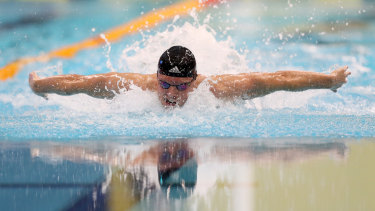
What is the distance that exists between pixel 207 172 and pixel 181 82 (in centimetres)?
131

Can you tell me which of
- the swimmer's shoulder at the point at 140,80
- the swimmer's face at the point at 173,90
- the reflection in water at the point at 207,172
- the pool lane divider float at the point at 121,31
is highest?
the pool lane divider float at the point at 121,31

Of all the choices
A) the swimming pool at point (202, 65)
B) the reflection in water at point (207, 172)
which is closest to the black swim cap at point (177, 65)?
the swimming pool at point (202, 65)

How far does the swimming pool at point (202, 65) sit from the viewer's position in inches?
98.0

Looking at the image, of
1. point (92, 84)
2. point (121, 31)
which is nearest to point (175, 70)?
point (92, 84)

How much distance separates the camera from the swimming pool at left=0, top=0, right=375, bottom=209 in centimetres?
249

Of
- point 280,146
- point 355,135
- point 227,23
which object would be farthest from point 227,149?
point 227,23

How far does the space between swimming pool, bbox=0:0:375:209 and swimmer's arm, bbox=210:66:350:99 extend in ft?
0.66

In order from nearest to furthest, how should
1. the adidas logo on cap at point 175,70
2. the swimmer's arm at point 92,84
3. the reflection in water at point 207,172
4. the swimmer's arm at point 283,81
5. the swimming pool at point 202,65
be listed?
the reflection in water at point 207,172 < the swimming pool at point 202,65 < the adidas logo on cap at point 175,70 < the swimmer's arm at point 283,81 < the swimmer's arm at point 92,84

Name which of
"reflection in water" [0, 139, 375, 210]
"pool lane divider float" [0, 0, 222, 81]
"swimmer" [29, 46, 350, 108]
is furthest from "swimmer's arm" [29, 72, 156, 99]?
"pool lane divider float" [0, 0, 222, 81]

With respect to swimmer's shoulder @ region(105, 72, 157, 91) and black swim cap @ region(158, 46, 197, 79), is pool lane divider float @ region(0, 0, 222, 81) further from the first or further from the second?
black swim cap @ region(158, 46, 197, 79)

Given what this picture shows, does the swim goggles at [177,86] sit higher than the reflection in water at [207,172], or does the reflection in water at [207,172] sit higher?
the swim goggles at [177,86]

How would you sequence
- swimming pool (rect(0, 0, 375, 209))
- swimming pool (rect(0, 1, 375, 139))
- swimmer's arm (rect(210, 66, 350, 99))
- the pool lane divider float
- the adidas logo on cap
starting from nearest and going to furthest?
swimming pool (rect(0, 0, 375, 209)) < swimming pool (rect(0, 1, 375, 139)) < the adidas logo on cap < swimmer's arm (rect(210, 66, 350, 99)) < the pool lane divider float

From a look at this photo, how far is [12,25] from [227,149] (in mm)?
5539

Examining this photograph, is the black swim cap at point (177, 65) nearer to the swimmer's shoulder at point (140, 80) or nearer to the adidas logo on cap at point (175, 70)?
the adidas logo on cap at point (175, 70)
